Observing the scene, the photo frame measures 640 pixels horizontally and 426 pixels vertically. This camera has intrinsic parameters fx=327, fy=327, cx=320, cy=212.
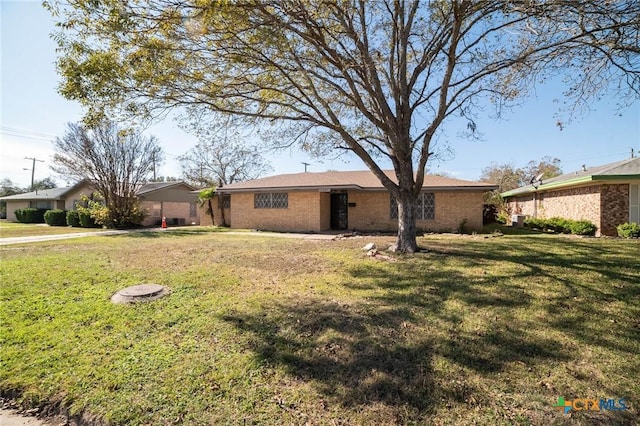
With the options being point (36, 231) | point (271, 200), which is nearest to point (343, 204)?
point (271, 200)

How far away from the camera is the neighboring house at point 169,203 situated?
25156 mm

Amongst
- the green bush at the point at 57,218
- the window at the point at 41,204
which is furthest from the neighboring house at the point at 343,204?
the window at the point at 41,204

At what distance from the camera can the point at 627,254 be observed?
28.3 feet

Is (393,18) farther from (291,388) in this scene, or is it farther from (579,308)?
(291,388)

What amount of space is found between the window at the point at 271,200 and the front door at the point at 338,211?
2.72 metres

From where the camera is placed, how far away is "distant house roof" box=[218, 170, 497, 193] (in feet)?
51.5

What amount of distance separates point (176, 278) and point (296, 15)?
6128 mm

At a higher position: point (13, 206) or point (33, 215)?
point (13, 206)

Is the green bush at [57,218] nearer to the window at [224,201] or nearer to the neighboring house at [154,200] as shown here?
the neighboring house at [154,200]

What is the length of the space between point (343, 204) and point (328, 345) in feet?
48.8

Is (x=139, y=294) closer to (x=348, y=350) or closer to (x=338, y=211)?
(x=348, y=350)

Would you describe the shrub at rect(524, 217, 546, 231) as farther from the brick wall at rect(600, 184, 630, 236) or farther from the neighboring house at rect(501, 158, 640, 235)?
the brick wall at rect(600, 184, 630, 236)

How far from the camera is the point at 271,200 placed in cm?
1869

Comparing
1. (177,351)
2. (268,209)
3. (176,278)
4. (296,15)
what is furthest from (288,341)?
(268,209)
